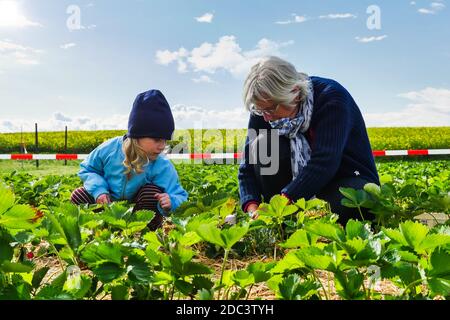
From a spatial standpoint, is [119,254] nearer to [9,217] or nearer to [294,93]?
[9,217]

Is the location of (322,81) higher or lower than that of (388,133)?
higher

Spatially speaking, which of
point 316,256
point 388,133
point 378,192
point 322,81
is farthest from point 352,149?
point 388,133

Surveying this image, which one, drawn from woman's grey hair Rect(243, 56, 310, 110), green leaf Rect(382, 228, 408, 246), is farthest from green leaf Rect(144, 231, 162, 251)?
woman's grey hair Rect(243, 56, 310, 110)

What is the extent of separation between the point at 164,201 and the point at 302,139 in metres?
0.95

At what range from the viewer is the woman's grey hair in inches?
114

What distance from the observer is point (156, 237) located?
4.71 feet

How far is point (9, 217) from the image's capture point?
1.30m

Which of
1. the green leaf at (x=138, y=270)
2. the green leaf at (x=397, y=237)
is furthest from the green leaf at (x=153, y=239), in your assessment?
the green leaf at (x=397, y=237)

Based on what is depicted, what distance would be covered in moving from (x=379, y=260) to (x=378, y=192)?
3.55ft

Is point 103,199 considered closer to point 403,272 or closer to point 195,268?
point 195,268

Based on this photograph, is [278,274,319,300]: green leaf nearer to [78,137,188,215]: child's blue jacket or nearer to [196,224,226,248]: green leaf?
[196,224,226,248]: green leaf
